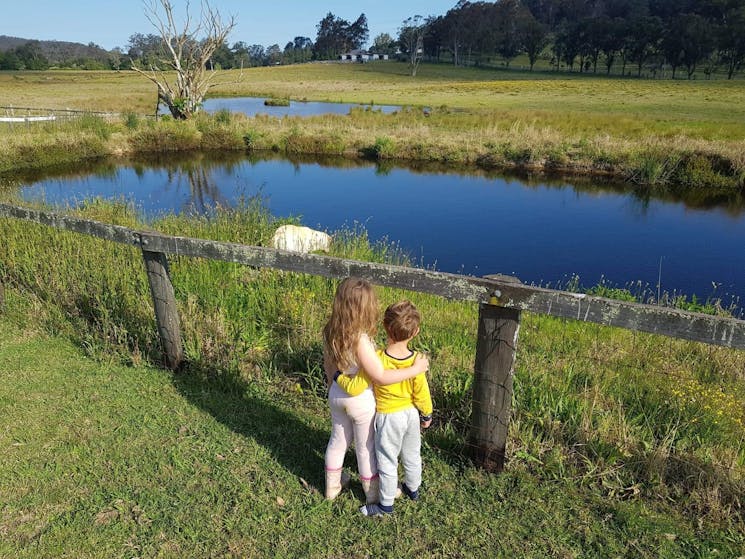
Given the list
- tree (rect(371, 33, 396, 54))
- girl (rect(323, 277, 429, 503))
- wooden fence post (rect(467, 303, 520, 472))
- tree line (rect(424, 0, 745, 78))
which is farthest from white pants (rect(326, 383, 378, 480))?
tree (rect(371, 33, 396, 54))

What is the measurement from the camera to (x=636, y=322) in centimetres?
295

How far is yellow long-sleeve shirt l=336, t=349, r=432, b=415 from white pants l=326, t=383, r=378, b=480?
53 millimetres

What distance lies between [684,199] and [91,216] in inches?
789

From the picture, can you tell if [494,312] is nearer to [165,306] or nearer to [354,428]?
[354,428]

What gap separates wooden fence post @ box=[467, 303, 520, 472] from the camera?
322 cm

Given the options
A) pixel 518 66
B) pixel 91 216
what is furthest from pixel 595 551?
pixel 518 66

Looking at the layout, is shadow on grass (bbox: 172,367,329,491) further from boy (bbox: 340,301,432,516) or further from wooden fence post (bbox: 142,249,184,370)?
boy (bbox: 340,301,432,516)

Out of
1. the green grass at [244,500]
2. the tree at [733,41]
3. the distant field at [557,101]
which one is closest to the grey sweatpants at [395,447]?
the green grass at [244,500]

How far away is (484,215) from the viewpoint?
18.7 meters

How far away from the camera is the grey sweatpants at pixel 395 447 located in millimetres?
3057

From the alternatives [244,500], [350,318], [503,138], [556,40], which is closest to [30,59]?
[556,40]

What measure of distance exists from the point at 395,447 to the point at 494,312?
0.98m

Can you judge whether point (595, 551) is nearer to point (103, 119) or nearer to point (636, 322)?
point (636, 322)

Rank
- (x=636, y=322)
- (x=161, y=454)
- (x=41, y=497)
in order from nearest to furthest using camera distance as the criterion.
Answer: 1. (x=636, y=322)
2. (x=41, y=497)
3. (x=161, y=454)
